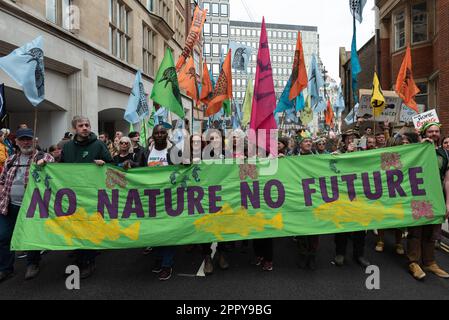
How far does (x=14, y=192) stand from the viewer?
4230 mm

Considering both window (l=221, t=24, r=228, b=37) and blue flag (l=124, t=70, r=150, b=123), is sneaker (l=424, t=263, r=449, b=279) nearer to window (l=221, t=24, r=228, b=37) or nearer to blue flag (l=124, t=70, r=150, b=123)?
blue flag (l=124, t=70, r=150, b=123)

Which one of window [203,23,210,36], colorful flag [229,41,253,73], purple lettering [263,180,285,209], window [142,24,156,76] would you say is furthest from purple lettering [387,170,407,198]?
window [203,23,210,36]

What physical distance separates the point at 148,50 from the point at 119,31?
374 cm

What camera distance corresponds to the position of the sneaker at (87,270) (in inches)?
166

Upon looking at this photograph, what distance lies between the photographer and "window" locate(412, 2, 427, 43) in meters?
13.6

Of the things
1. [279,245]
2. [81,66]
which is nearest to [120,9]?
[81,66]

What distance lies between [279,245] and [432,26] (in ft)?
41.4

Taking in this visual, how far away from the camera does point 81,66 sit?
1095 centimetres

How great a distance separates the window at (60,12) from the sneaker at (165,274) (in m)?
9.05

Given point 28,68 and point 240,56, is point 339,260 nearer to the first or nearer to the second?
point 28,68

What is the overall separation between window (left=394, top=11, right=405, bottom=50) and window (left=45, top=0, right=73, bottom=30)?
13666mm

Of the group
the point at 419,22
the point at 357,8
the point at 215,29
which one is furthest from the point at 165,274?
the point at 215,29

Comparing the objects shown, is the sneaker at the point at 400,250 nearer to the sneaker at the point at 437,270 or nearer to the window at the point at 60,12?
the sneaker at the point at 437,270

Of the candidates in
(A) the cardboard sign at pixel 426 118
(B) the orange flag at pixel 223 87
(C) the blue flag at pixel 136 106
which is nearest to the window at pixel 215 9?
(B) the orange flag at pixel 223 87
